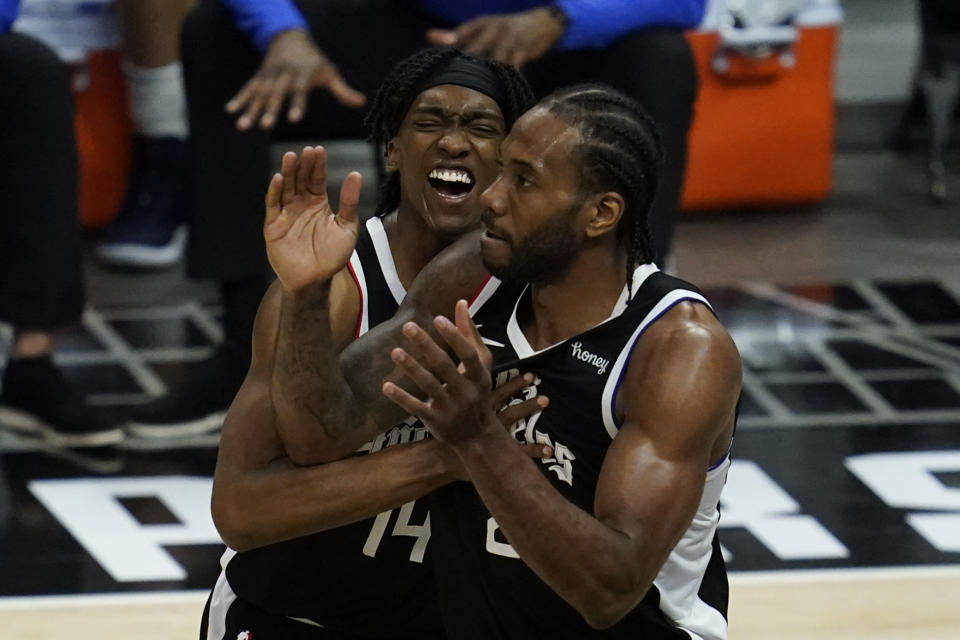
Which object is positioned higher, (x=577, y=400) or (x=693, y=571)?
(x=577, y=400)

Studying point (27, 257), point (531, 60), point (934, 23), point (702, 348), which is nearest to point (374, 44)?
point (531, 60)

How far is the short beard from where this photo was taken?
7.80 ft

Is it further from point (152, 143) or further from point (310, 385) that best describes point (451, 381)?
point (152, 143)

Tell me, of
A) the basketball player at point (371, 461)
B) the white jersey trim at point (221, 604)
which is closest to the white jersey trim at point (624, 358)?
the basketball player at point (371, 461)

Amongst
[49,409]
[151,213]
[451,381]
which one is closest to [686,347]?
[451,381]

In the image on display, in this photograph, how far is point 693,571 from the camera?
8.25 feet

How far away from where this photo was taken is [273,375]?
8.12 ft

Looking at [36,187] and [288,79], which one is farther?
[36,187]

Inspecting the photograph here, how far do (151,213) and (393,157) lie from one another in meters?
3.29

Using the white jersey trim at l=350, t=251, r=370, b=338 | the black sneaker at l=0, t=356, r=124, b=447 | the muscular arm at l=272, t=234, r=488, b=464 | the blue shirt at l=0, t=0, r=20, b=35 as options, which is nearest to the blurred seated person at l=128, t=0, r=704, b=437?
the black sneaker at l=0, t=356, r=124, b=447

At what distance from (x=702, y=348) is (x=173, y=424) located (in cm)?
245

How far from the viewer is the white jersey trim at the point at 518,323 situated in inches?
95.4

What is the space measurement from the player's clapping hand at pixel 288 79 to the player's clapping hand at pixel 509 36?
0.26 m

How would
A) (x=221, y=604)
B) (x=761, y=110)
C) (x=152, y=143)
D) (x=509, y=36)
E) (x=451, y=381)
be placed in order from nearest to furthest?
(x=451, y=381) → (x=221, y=604) → (x=509, y=36) → (x=152, y=143) → (x=761, y=110)
